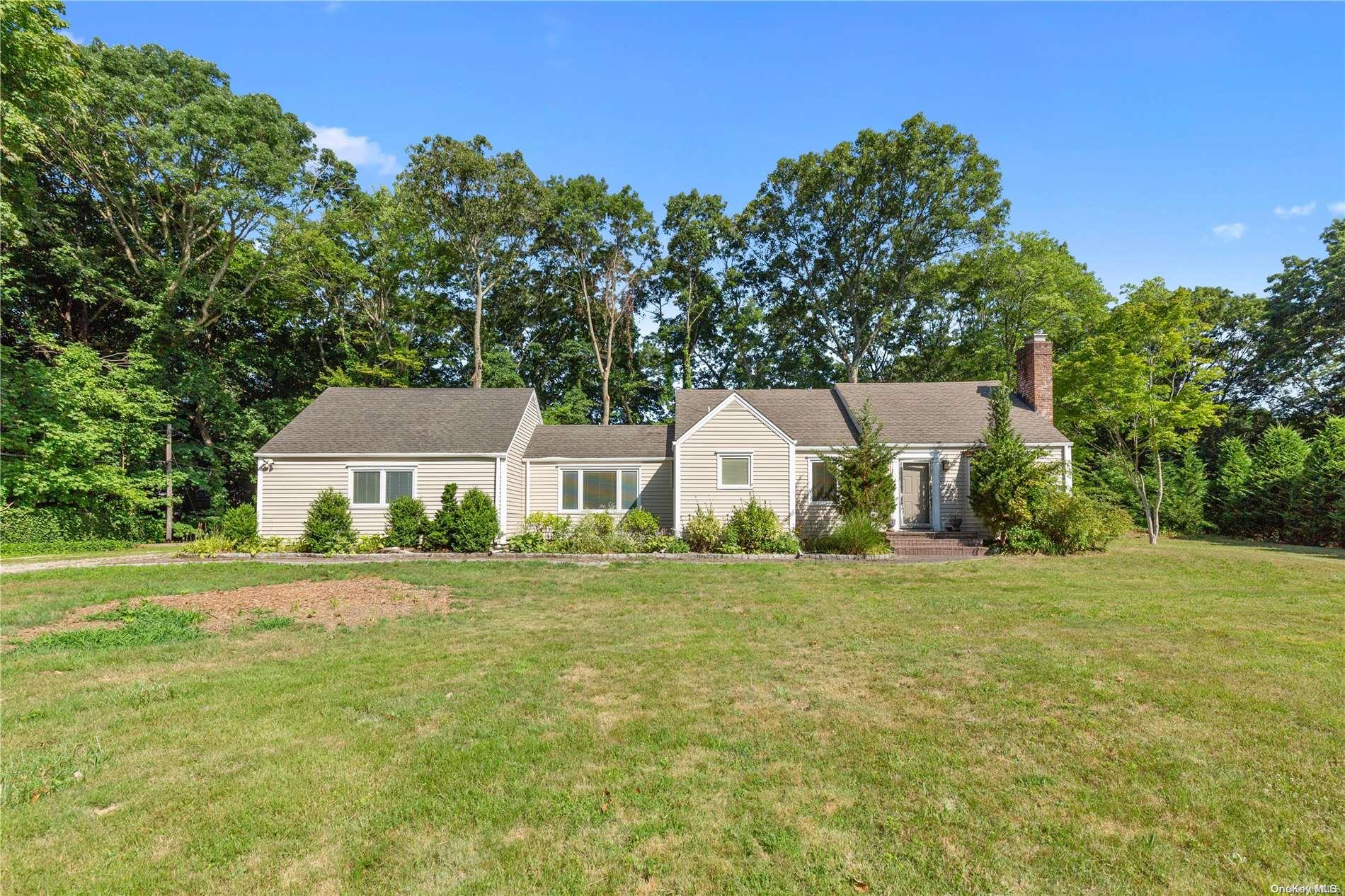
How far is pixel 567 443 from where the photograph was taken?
20328 millimetres

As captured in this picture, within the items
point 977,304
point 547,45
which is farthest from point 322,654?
point 977,304

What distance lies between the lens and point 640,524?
56.0 feet

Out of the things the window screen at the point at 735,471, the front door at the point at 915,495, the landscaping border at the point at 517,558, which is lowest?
the landscaping border at the point at 517,558

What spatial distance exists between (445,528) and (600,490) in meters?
5.07

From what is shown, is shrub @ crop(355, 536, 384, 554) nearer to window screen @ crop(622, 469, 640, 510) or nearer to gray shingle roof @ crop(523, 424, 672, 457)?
gray shingle roof @ crop(523, 424, 672, 457)

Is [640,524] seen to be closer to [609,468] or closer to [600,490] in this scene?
[600,490]

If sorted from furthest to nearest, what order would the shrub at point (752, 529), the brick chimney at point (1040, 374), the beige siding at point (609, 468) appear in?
the brick chimney at point (1040, 374) → the beige siding at point (609, 468) → the shrub at point (752, 529)

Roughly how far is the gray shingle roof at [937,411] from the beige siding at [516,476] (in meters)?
11.3

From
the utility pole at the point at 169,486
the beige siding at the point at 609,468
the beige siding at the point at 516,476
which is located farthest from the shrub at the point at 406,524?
the utility pole at the point at 169,486

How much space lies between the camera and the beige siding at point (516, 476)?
1794 centimetres

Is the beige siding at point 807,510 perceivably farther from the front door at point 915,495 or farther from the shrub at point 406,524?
the shrub at point 406,524

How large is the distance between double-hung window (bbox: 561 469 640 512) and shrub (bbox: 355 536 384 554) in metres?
5.47

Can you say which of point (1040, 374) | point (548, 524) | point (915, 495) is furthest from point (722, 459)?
point (1040, 374)

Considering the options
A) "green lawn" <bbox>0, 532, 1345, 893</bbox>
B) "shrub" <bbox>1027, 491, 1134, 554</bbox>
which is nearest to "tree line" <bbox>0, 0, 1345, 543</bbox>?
"shrub" <bbox>1027, 491, 1134, 554</bbox>
